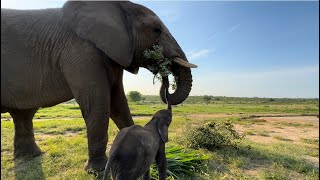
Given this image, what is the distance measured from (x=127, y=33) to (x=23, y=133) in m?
3.61

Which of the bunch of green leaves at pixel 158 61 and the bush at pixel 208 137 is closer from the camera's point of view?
the bunch of green leaves at pixel 158 61

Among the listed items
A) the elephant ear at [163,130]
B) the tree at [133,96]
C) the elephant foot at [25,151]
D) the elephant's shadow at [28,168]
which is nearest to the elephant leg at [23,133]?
the elephant foot at [25,151]

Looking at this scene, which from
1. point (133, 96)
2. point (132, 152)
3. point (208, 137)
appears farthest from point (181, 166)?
point (133, 96)

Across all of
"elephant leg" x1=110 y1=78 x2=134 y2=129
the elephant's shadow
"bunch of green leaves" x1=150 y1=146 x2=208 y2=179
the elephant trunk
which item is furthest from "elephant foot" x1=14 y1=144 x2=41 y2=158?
the elephant trunk

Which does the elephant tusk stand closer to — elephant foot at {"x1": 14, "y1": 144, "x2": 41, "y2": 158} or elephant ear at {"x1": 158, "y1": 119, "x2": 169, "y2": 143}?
elephant ear at {"x1": 158, "y1": 119, "x2": 169, "y2": 143}

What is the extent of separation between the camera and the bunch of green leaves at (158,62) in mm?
5141

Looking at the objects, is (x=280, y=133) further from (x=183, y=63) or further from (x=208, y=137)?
(x=183, y=63)

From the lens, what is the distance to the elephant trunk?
520 centimetres

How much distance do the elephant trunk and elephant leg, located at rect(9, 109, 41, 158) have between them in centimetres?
360

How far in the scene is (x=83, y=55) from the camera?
503cm

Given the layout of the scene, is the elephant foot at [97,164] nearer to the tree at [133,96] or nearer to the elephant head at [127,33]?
the elephant head at [127,33]

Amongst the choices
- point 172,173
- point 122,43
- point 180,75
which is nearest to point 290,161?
point 172,173

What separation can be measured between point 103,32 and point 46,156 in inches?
137

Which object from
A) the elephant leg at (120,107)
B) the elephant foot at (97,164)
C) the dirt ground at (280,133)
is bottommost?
the dirt ground at (280,133)
